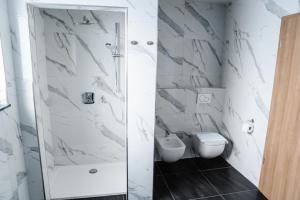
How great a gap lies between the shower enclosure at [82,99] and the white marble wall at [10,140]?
0.51 meters

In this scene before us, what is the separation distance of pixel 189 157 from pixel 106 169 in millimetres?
1319

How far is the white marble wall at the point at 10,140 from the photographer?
5.13 ft

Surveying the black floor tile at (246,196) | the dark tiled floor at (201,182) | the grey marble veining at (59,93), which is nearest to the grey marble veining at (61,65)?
the grey marble veining at (59,93)

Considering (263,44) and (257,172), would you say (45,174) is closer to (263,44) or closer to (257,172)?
(257,172)

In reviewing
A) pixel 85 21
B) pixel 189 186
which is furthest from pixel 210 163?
pixel 85 21

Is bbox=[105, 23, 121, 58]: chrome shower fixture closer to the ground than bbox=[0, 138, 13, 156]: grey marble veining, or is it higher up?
higher up

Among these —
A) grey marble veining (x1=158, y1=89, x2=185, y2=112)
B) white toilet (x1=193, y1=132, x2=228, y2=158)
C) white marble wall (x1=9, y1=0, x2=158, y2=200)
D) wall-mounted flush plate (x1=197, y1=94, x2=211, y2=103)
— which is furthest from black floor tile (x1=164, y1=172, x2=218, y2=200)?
wall-mounted flush plate (x1=197, y1=94, x2=211, y2=103)

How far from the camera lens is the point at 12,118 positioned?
1.71 metres

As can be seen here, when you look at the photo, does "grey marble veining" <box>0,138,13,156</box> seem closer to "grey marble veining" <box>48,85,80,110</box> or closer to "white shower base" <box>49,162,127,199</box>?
"white shower base" <box>49,162,127,199</box>

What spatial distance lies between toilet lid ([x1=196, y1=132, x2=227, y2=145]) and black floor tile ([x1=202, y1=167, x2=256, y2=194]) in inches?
17.1

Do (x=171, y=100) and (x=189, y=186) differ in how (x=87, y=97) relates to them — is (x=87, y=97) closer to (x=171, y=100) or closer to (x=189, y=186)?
(x=171, y=100)

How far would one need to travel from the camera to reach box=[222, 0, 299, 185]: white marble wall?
7.13 ft

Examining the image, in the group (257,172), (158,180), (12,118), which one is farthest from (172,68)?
(12,118)

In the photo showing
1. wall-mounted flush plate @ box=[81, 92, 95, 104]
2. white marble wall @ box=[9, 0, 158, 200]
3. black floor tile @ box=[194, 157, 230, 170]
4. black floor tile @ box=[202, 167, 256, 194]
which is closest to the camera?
white marble wall @ box=[9, 0, 158, 200]
